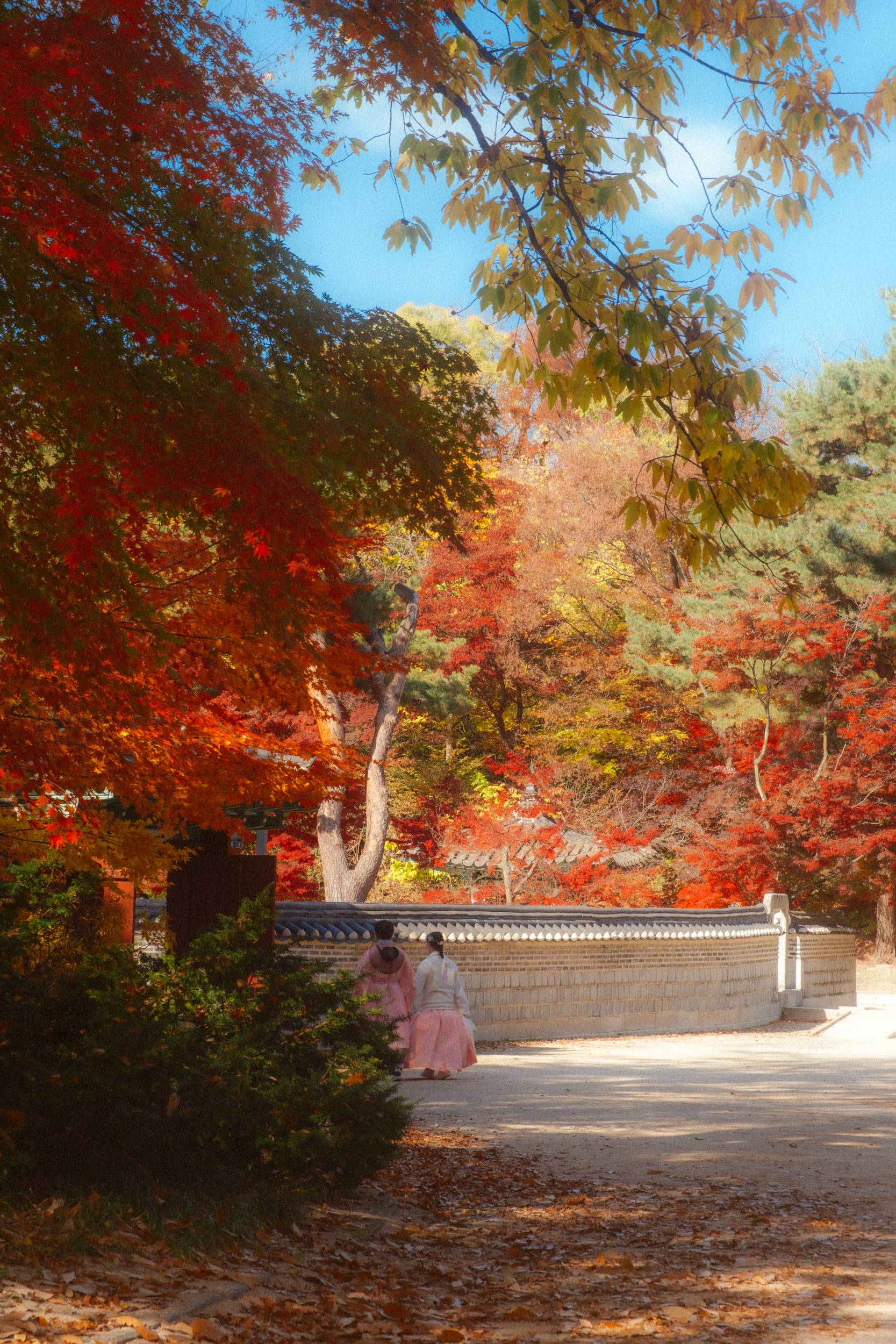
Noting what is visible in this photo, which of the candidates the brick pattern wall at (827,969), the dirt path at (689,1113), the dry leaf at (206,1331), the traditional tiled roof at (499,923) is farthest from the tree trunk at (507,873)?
the dry leaf at (206,1331)

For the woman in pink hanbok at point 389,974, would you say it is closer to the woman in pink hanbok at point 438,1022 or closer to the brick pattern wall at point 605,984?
the woman in pink hanbok at point 438,1022

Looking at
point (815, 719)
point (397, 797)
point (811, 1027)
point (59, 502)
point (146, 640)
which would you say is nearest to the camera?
point (59, 502)

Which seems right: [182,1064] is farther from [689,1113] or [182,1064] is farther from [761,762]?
[761,762]

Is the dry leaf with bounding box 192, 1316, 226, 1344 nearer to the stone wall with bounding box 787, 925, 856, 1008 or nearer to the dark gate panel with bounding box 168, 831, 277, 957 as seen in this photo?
the dark gate panel with bounding box 168, 831, 277, 957

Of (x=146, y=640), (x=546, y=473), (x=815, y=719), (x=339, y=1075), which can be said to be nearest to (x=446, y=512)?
(x=146, y=640)

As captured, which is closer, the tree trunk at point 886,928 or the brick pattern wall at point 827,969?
the brick pattern wall at point 827,969

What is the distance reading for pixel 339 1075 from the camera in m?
5.97

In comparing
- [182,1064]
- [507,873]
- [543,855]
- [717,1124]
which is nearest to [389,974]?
[717,1124]

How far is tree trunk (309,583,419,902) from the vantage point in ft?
71.9

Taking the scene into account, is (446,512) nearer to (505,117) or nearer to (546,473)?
(505,117)

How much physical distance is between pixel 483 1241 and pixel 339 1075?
3.29 feet

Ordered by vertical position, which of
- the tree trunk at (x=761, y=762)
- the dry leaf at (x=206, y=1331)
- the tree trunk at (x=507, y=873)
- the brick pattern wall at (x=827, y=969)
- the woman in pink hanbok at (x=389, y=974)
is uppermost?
the tree trunk at (x=761, y=762)

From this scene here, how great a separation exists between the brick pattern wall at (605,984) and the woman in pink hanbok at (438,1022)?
2258mm

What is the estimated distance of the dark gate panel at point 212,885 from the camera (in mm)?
9766
